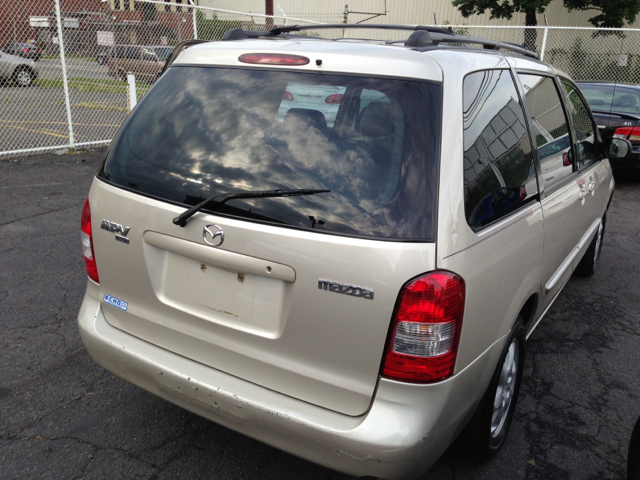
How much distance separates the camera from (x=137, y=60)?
1105 centimetres

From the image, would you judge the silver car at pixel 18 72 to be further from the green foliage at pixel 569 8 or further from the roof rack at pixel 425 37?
the green foliage at pixel 569 8

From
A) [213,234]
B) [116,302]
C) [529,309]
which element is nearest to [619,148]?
[529,309]

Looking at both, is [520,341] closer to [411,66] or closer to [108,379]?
[411,66]

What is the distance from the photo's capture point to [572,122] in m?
3.64

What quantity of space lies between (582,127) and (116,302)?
11.3 feet

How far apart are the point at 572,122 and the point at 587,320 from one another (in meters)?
1.62

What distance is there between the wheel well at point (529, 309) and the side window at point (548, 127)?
0.61 m

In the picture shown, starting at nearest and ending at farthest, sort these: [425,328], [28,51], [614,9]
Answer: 1. [425,328]
2. [28,51]
3. [614,9]

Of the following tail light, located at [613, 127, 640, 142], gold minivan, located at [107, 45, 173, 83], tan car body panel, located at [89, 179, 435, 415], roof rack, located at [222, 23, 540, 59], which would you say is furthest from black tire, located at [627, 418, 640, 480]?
gold minivan, located at [107, 45, 173, 83]

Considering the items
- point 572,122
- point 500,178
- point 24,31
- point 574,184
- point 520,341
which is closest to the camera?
point 500,178

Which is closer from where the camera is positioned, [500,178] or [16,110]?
[500,178]

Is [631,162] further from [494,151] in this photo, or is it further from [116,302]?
[116,302]

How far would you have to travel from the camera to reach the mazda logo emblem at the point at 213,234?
200 centimetres

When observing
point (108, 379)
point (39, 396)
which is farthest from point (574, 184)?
point (39, 396)
